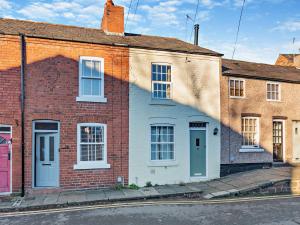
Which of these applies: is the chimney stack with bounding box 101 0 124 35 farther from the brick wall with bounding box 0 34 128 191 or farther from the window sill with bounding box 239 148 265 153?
the window sill with bounding box 239 148 265 153

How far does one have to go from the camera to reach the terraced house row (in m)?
10.7

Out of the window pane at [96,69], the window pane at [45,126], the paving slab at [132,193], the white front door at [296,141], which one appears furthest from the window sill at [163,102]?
the white front door at [296,141]

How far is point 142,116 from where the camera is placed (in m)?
12.3

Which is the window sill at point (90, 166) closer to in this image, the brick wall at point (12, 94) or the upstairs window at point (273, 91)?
the brick wall at point (12, 94)

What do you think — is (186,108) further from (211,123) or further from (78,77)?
(78,77)

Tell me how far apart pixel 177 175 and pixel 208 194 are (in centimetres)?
232

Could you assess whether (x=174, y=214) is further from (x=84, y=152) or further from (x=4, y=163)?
(x=4, y=163)

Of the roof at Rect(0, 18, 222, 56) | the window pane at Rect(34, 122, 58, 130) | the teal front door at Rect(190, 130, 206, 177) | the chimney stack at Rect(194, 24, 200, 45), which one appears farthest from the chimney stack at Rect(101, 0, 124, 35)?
the chimney stack at Rect(194, 24, 200, 45)

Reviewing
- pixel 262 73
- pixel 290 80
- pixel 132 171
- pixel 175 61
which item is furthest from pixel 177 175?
pixel 290 80

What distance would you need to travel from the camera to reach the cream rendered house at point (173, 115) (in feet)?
40.0

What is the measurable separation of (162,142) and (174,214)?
499 centimetres

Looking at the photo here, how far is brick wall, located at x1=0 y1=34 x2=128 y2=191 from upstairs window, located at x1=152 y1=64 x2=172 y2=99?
1666 mm

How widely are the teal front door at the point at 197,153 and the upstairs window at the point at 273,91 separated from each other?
5.61m

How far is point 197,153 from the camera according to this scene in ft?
43.7
